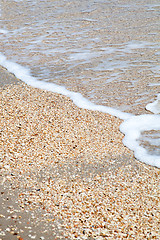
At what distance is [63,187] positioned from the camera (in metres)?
2.74

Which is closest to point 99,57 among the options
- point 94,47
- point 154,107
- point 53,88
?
point 94,47

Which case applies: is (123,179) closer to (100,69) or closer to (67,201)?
(67,201)

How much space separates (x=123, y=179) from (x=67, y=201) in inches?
26.7

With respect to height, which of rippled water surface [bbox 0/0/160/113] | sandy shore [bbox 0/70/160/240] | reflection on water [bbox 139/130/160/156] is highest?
sandy shore [bbox 0/70/160/240]

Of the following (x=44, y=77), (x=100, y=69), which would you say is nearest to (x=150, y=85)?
(x=100, y=69)

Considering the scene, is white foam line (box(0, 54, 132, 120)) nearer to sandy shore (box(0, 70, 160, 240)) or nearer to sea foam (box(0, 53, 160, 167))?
sea foam (box(0, 53, 160, 167))

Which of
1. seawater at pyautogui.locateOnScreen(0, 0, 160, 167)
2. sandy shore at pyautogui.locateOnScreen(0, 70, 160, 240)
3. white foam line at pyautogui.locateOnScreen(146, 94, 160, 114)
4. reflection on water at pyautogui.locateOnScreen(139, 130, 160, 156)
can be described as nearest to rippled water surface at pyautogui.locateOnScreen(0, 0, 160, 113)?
seawater at pyautogui.locateOnScreen(0, 0, 160, 167)

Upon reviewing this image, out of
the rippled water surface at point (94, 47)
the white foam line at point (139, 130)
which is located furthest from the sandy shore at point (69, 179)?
the rippled water surface at point (94, 47)

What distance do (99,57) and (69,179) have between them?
4.65m

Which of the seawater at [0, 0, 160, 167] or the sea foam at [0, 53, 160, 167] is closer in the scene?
the sea foam at [0, 53, 160, 167]

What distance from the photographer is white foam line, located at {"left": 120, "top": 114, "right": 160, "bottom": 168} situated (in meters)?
3.41

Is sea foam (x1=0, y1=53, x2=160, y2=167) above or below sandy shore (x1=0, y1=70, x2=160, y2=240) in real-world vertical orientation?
below

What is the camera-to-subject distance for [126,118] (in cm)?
443

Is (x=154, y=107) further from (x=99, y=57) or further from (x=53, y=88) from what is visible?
(x=99, y=57)
